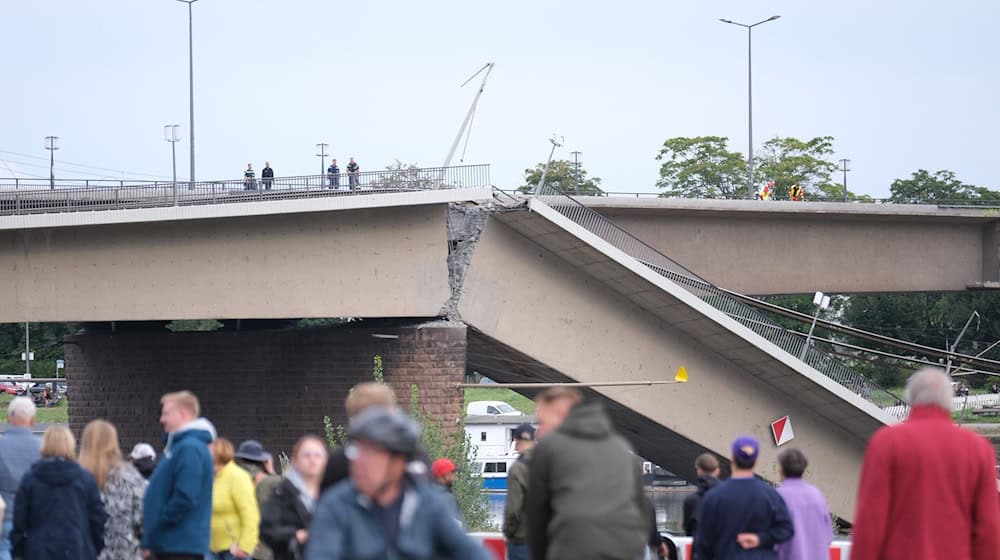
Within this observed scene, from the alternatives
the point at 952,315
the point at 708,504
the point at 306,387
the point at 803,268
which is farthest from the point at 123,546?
the point at 952,315

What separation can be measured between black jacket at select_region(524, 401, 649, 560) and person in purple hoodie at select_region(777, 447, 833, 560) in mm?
Result: 2829

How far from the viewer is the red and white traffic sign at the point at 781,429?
2877 centimetres

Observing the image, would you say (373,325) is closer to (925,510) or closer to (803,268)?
(803,268)

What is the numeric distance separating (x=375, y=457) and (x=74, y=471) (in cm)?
502

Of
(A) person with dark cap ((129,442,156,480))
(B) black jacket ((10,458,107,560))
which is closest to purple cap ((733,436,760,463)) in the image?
(B) black jacket ((10,458,107,560))

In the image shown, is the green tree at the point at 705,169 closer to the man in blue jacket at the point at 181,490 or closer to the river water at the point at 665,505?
the river water at the point at 665,505

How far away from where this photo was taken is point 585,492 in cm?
670

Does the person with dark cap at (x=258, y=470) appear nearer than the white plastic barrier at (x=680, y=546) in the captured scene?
Yes

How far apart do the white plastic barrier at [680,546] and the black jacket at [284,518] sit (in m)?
4.07

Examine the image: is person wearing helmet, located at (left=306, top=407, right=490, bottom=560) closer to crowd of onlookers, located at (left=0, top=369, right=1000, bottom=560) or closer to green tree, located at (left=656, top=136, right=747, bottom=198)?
crowd of onlookers, located at (left=0, top=369, right=1000, bottom=560)

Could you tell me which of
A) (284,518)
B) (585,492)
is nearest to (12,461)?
(284,518)

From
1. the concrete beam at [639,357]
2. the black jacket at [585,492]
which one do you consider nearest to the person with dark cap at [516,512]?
the black jacket at [585,492]

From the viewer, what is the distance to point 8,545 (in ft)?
35.0

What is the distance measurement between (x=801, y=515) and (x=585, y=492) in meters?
3.39
